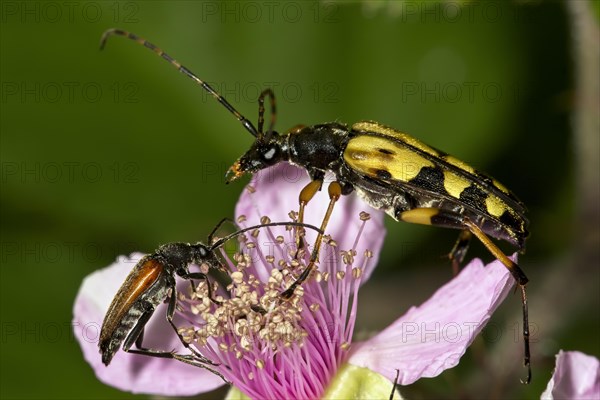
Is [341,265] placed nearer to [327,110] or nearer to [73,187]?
[327,110]

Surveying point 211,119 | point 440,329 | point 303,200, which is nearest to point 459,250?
point 440,329

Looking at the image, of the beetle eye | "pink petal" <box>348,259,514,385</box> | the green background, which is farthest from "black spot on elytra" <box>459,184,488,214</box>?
the green background

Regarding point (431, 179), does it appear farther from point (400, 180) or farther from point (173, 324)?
point (173, 324)

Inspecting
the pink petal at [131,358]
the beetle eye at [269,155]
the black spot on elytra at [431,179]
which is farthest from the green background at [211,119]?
the black spot on elytra at [431,179]

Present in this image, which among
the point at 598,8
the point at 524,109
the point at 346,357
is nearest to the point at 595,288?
the point at 524,109

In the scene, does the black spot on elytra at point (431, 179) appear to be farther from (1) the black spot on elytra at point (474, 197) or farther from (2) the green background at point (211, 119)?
(2) the green background at point (211, 119)
